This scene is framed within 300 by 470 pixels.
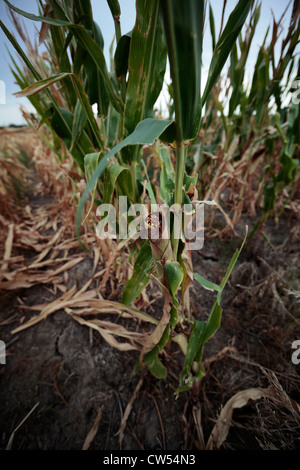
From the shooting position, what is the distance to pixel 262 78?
2.44ft

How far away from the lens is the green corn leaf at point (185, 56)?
0.18 m

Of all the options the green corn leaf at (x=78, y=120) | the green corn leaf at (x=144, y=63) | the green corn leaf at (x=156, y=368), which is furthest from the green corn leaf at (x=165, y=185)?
the green corn leaf at (x=156, y=368)

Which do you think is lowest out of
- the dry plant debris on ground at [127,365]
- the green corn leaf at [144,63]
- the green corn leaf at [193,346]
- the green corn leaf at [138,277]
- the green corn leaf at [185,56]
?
the dry plant debris on ground at [127,365]

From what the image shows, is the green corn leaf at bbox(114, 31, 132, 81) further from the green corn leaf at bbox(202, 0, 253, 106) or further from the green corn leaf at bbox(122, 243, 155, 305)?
the green corn leaf at bbox(122, 243, 155, 305)

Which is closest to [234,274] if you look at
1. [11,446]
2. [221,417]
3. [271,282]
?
[271,282]

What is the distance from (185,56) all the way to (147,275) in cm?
38

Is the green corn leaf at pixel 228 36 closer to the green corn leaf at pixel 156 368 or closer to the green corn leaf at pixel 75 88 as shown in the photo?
the green corn leaf at pixel 75 88

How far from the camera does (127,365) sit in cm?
60

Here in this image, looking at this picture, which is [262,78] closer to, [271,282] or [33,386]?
[271,282]

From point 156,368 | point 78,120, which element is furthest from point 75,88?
point 156,368

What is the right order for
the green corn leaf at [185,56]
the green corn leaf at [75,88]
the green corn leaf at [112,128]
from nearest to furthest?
1. the green corn leaf at [185,56]
2. the green corn leaf at [75,88]
3. the green corn leaf at [112,128]

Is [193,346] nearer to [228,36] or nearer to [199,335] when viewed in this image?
[199,335]

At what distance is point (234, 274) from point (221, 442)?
542 mm

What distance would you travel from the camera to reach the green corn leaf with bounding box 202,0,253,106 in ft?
0.83
